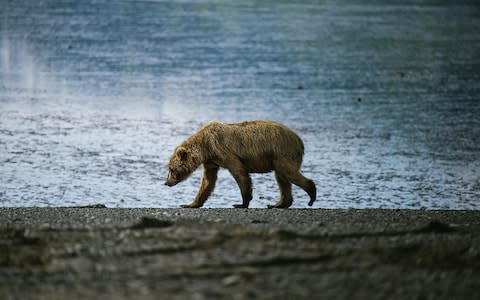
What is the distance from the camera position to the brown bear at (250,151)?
31.2 ft

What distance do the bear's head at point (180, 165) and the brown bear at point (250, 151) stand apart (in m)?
0.03

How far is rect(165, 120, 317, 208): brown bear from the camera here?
9.52 meters

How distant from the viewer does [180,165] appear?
993cm

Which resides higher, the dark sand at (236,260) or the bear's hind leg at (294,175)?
the dark sand at (236,260)

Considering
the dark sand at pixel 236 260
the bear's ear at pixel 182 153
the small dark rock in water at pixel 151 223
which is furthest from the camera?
the bear's ear at pixel 182 153

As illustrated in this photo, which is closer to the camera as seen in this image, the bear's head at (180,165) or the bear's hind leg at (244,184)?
the bear's hind leg at (244,184)

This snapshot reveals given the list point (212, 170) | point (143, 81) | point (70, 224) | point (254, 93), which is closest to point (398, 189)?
point (212, 170)

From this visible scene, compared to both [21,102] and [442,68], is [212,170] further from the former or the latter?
[442,68]

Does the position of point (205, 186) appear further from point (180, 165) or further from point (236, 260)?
point (236, 260)

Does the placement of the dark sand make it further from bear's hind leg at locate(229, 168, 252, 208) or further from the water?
the water

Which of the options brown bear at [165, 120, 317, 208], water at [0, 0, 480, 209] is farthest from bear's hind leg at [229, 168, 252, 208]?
water at [0, 0, 480, 209]

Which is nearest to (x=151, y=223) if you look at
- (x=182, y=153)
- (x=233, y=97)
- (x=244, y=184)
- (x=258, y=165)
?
(x=244, y=184)

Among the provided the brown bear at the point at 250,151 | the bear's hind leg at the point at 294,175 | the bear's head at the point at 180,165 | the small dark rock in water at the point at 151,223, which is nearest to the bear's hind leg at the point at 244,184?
the brown bear at the point at 250,151

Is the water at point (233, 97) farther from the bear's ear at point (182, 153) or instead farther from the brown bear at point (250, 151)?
the brown bear at point (250, 151)
